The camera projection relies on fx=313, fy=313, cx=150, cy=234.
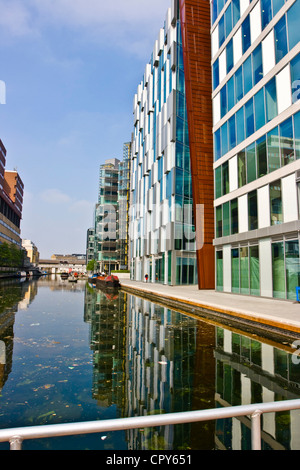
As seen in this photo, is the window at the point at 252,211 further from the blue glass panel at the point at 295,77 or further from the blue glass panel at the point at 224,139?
the blue glass panel at the point at 295,77

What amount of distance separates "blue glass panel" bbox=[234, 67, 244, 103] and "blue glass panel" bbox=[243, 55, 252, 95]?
0.53 metres

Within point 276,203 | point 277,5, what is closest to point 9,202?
point 277,5

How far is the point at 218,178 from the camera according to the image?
25.4 metres

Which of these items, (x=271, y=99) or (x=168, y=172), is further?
(x=168, y=172)

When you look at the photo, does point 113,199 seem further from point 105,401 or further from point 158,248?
point 105,401

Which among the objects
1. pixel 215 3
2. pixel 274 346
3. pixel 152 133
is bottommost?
pixel 274 346

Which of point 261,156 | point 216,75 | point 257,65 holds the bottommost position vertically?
point 261,156

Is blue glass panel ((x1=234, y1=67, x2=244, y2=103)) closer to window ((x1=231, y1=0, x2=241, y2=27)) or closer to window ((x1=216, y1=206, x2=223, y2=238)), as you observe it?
window ((x1=231, y1=0, x2=241, y2=27))

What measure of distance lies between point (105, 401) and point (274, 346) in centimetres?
553

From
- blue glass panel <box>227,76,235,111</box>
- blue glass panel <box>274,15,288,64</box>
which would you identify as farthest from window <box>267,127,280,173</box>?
blue glass panel <box>227,76,235,111</box>

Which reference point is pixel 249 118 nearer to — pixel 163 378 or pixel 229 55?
pixel 229 55

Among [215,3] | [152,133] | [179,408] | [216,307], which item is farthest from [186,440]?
[152,133]

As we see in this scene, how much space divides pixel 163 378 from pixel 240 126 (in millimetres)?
20063

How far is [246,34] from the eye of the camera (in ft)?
70.4
